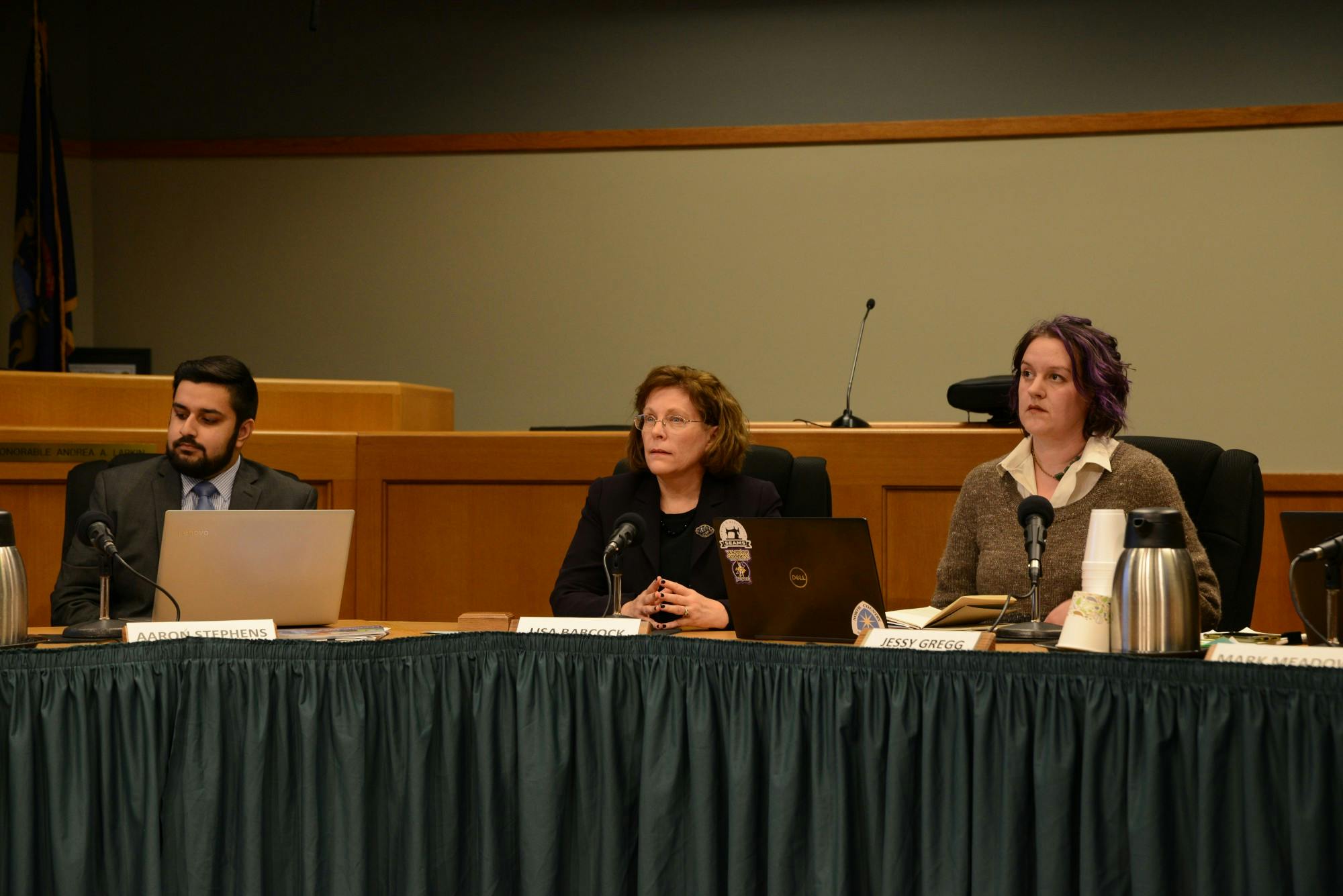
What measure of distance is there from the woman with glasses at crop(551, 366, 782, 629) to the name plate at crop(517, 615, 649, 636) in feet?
2.25

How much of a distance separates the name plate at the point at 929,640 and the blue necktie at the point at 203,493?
64.2 inches

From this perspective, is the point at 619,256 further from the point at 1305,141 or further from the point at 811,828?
the point at 811,828

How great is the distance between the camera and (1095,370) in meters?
2.50

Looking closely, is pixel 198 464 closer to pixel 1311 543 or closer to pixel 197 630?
pixel 197 630

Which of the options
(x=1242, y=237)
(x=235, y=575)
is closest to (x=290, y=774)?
(x=235, y=575)

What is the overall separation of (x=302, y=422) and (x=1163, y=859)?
3282 millimetres

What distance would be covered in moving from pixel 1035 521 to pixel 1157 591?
35cm

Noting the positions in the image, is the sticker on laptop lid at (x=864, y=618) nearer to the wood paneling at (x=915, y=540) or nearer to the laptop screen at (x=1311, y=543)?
the laptop screen at (x=1311, y=543)

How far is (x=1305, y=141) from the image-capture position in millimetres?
5602

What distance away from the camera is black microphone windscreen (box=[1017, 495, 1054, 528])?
203 cm

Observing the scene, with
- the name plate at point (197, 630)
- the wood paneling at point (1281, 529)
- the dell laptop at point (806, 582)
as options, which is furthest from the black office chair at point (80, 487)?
the wood paneling at point (1281, 529)

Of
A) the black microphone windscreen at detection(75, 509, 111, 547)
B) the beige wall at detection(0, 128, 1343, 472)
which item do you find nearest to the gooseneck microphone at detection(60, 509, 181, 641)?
the black microphone windscreen at detection(75, 509, 111, 547)

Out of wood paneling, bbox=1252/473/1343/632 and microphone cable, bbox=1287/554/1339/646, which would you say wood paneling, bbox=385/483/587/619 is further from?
microphone cable, bbox=1287/554/1339/646

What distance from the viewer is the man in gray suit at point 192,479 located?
8.96 ft
